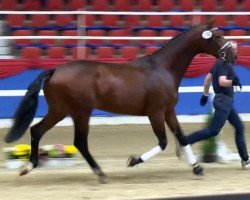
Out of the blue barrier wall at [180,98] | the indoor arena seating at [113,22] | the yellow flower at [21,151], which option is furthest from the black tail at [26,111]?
the indoor arena seating at [113,22]

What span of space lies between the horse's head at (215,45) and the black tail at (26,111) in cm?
187

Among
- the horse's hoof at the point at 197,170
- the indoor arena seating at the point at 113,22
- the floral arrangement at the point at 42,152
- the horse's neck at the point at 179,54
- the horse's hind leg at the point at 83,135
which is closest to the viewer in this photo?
the horse's hind leg at the point at 83,135

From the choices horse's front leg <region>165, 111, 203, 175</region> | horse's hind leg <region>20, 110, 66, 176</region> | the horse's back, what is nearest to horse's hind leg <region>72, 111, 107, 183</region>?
the horse's back

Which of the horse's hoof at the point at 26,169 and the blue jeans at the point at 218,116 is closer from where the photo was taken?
the horse's hoof at the point at 26,169

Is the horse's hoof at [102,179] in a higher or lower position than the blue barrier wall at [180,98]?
higher

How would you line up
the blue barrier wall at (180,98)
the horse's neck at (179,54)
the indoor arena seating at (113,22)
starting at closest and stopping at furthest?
the horse's neck at (179,54) → the blue barrier wall at (180,98) → the indoor arena seating at (113,22)

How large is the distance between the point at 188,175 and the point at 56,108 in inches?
72.5

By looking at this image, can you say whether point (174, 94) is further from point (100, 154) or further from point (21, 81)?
point (21, 81)

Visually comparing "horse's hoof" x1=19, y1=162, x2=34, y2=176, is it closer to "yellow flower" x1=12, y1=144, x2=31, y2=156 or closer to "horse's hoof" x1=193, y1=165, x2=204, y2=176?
"yellow flower" x1=12, y1=144, x2=31, y2=156

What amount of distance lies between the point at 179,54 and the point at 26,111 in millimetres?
1968

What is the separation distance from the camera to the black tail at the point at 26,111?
311 inches

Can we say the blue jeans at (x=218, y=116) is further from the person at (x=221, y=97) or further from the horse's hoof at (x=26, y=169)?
the horse's hoof at (x=26, y=169)

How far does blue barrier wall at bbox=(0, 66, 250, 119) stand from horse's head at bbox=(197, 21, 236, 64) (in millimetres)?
4747

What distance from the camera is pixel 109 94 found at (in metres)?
7.92
